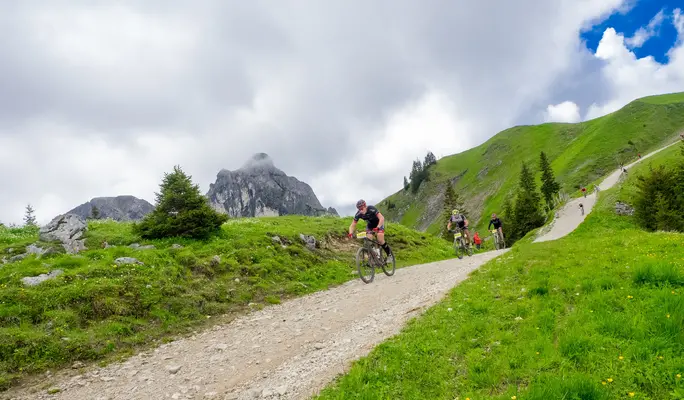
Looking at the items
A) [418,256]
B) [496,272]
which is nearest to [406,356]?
[496,272]

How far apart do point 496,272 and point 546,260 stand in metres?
1.85

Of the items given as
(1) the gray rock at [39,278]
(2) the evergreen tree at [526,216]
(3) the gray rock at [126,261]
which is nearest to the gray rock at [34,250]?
(1) the gray rock at [39,278]

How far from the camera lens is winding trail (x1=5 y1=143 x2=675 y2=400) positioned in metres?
7.16

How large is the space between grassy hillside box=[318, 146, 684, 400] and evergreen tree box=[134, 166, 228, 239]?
547 inches

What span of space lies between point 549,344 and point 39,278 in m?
15.1

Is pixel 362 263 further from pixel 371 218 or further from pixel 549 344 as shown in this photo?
pixel 549 344

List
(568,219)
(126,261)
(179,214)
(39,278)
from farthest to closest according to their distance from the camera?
(568,219) < (179,214) < (126,261) < (39,278)

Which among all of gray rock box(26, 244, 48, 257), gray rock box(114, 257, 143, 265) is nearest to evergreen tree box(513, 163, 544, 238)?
gray rock box(114, 257, 143, 265)

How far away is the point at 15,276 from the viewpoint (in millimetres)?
11930

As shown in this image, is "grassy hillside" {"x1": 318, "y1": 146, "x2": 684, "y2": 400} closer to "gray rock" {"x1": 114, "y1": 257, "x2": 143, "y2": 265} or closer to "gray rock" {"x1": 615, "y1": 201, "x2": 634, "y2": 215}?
"gray rock" {"x1": 114, "y1": 257, "x2": 143, "y2": 265}

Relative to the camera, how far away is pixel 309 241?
2305cm

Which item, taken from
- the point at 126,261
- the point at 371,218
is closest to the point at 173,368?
the point at 126,261

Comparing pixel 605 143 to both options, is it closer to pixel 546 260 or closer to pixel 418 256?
pixel 418 256

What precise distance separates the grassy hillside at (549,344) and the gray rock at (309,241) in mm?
13490
